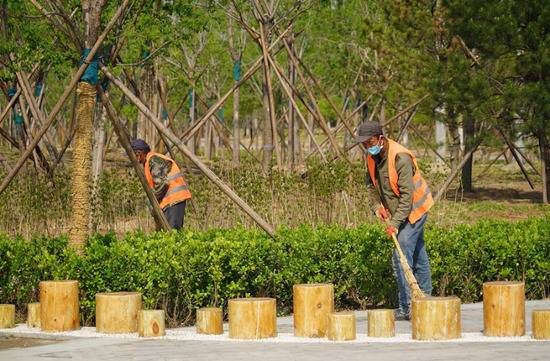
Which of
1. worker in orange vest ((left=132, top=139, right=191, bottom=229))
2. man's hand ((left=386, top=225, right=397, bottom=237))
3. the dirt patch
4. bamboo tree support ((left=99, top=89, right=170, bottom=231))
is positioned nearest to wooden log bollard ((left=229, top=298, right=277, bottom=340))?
man's hand ((left=386, top=225, right=397, bottom=237))

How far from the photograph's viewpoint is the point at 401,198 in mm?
9258

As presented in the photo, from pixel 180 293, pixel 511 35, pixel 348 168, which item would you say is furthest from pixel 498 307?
pixel 511 35

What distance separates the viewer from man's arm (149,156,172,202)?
1225 centimetres

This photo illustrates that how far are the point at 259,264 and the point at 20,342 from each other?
224cm

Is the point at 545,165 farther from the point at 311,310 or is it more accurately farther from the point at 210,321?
the point at 210,321

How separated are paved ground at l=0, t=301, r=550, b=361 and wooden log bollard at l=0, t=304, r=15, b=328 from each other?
2.90 ft

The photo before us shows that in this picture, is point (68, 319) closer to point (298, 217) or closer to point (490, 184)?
point (298, 217)

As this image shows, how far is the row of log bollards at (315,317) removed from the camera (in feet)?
27.0

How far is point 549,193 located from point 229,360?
13.7 m

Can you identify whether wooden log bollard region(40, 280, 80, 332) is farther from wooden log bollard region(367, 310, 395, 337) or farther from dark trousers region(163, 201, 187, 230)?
dark trousers region(163, 201, 187, 230)

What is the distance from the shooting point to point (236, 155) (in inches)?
1198

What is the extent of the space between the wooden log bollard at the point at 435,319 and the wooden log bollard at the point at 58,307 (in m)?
2.65

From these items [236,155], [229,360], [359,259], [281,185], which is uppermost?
[236,155]

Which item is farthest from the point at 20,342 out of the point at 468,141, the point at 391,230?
the point at 468,141
